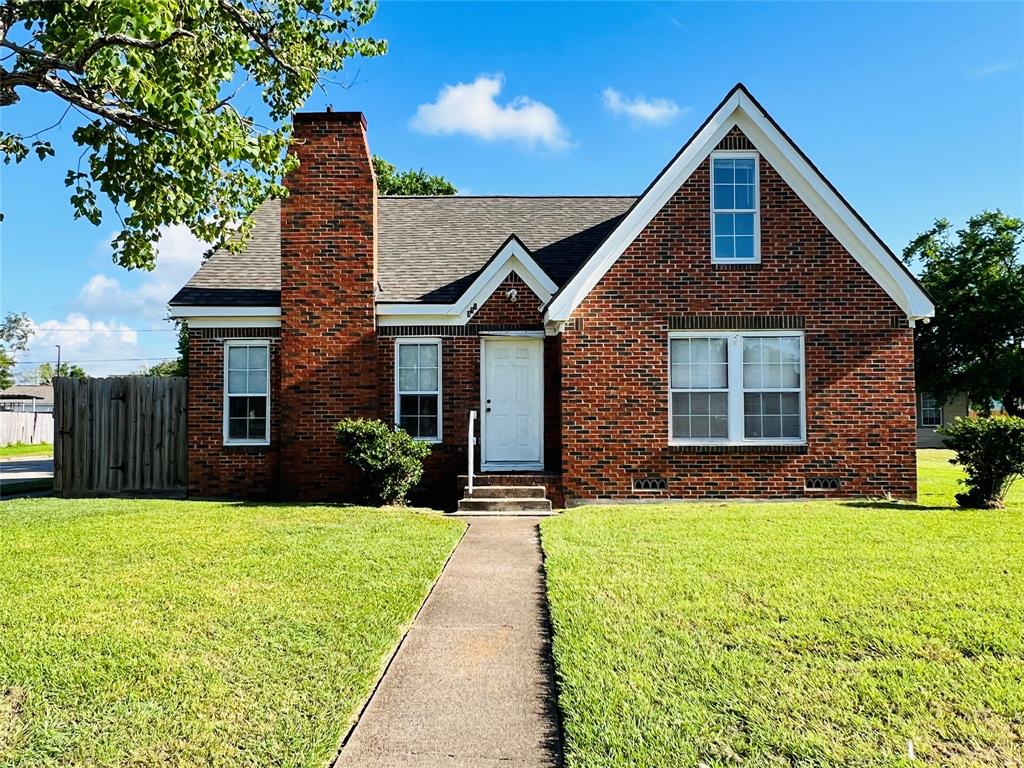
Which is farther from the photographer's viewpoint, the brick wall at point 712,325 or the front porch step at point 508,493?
the brick wall at point 712,325

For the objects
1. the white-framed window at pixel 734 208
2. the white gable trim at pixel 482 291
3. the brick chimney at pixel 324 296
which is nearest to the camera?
the white-framed window at pixel 734 208

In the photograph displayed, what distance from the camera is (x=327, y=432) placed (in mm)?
12797

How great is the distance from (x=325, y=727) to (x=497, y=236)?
1336 centimetres

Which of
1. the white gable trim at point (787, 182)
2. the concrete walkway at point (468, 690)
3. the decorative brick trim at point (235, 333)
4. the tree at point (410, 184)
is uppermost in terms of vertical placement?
the tree at point (410, 184)

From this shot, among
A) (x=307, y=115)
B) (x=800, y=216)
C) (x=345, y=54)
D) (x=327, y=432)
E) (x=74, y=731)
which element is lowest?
(x=74, y=731)

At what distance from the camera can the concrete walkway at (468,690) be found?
335 cm

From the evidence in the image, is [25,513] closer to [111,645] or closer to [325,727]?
[111,645]

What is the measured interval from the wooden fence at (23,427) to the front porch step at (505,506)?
42.2 m

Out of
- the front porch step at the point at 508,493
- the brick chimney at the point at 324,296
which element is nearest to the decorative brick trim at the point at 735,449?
the front porch step at the point at 508,493

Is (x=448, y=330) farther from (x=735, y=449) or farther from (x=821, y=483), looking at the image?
(x=821, y=483)

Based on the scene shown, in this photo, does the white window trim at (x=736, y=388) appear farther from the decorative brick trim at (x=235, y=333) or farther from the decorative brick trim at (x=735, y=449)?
the decorative brick trim at (x=235, y=333)

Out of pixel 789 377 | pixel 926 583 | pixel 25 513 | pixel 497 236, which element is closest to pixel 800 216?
pixel 789 377

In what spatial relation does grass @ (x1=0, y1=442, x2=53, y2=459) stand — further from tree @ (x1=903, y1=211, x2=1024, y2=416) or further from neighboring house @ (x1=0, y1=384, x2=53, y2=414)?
tree @ (x1=903, y1=211, x2=1024, y2=416)

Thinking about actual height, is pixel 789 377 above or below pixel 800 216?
below
